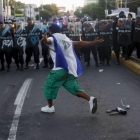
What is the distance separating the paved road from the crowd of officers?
2521 mm

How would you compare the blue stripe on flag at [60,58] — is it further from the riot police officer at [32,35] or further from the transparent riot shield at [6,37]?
the riot police officer at [32,35]

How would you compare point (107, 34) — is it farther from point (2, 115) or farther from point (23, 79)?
point (2, 115)

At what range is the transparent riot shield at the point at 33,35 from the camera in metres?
13.9

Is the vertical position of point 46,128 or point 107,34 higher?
point 107,34

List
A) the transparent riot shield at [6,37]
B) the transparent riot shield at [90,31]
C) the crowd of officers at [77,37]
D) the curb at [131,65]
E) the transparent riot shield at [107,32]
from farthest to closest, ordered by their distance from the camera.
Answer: the transparent riot shield at [90,31]
the transparent riot shield at [107,32]
the crowd of officers at [77,37]
the transparent riot shield at [6,37]
the curb at [131,65]

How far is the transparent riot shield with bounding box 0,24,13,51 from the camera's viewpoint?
1355 cm

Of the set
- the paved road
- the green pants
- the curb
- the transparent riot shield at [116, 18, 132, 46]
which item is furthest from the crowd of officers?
the green pants

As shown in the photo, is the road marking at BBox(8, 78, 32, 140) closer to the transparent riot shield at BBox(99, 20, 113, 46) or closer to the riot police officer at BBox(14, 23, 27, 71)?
the riot police officer at BBox(14, 23, 27, 71)

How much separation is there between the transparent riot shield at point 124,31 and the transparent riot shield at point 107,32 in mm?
349

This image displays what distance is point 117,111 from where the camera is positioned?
277 inches

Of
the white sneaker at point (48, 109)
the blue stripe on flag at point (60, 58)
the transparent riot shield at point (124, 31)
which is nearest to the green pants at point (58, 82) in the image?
the blue stripe on flag at point (60, 58)

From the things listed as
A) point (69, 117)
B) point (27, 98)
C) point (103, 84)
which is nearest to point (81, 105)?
point (69, 117)

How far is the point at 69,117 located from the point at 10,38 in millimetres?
7536

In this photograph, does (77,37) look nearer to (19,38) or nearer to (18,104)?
(19,38)
